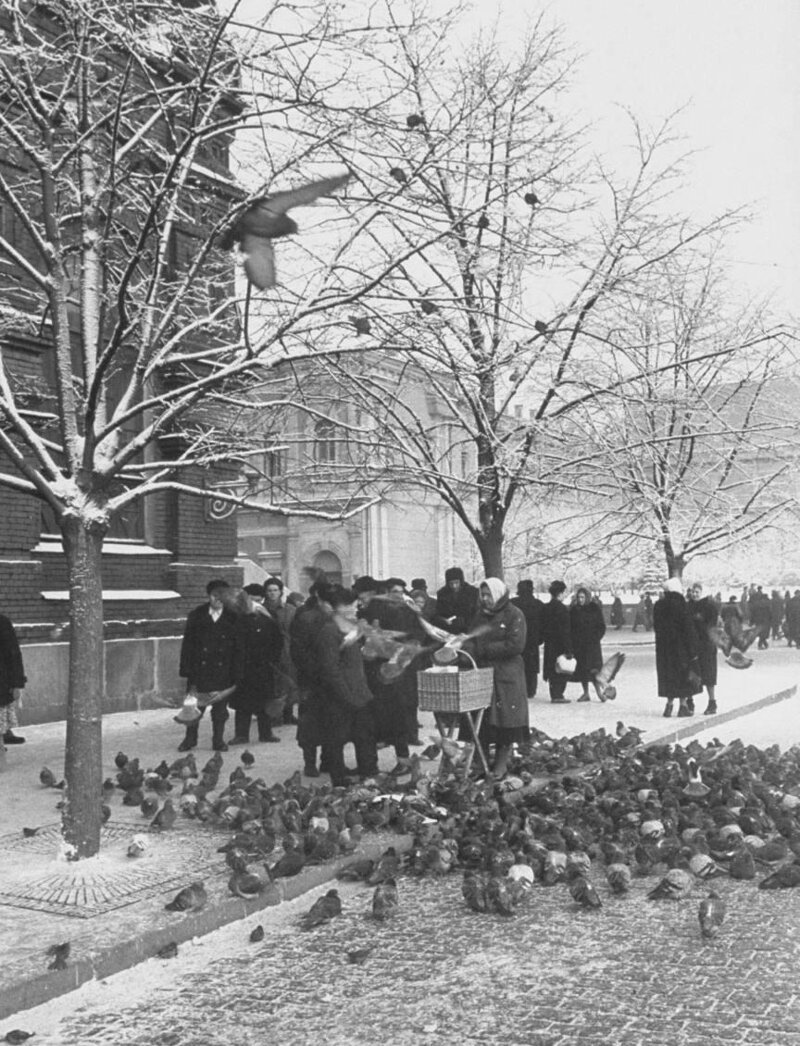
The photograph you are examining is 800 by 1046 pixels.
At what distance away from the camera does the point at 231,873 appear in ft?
22.6

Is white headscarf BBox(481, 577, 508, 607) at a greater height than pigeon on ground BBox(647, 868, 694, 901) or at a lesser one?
greater

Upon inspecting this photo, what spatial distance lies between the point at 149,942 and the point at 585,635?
13.1 metres

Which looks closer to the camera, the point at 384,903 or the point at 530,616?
the point at 384,903

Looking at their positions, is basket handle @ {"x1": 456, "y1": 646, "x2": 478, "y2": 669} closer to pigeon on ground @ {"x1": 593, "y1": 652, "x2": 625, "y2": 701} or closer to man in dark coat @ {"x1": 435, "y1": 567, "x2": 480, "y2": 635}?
pigeon on ground @ {"x1": 593, "y1": 652, "x2": 625, "y2": 701}

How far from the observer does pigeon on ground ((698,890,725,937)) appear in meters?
5.67

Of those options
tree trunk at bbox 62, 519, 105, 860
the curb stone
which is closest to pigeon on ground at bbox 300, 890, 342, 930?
the curb stone

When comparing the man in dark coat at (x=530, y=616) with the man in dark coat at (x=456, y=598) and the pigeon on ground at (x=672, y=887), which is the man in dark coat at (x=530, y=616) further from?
the pigeon on ground at (x=672, y=887)

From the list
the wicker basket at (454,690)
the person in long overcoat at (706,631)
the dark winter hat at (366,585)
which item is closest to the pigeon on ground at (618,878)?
the wicker basket at (454,690)

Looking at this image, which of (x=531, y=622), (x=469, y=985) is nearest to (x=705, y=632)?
(x=531, y=622)

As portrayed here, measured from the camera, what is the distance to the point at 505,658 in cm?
1042

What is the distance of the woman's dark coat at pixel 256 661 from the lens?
1278cm

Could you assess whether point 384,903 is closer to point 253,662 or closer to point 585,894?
point 585,894

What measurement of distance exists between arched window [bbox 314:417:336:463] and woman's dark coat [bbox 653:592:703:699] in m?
4.79

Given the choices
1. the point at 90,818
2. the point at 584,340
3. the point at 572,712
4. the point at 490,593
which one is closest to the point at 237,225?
the point at 90,818
